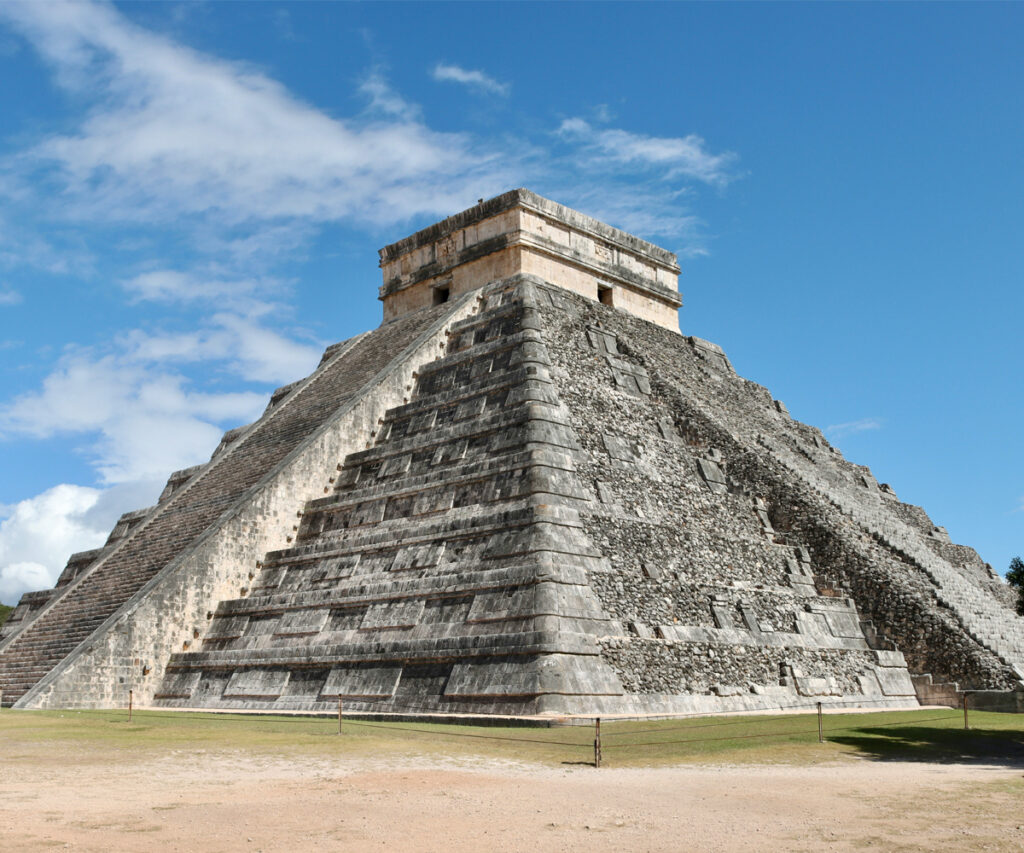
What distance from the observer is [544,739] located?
36.1 ft

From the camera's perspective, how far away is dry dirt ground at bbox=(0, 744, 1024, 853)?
21.7ft

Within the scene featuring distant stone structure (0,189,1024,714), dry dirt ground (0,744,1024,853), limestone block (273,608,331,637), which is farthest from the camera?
limestone block (273,608,331,637)

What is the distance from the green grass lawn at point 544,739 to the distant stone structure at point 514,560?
3.22 feet

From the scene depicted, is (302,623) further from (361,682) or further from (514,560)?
(514,560)

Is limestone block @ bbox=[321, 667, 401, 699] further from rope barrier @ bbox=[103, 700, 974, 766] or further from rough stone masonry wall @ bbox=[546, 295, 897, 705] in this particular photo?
rough stone masonry wall @ bbox=[546, 295, 897, 705]

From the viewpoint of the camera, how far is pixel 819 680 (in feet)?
51.4

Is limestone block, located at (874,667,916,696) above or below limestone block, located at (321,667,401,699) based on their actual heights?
above

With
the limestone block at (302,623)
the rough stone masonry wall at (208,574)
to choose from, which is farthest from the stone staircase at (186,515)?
the limestone block at (302,623)

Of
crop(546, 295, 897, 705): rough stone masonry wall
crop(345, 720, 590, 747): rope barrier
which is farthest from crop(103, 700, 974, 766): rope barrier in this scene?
crop(546, 295, 897, 705): rough stone masonry wall

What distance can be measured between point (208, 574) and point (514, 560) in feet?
18.7

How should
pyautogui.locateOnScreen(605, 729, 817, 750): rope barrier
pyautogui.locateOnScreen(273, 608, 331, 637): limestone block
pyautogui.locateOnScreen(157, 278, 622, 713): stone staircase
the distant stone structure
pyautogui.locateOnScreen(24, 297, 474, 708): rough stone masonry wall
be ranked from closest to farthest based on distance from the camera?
pyautogui.locateOnScreen(605, 729, 817, 750): rope barrier → pyautogui.locateOnScreen(157, 278, 622, 713): stone staircase → the distant stone structure → pyautogui.locateOnScreen(273, 608, 331, 637): limestone block → pyautogui.locateOnScreen(24, 297, 474, 708): rough stone masonry wall

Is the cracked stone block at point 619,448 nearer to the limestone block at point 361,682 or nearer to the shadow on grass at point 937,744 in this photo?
the limestone block at point 361,682

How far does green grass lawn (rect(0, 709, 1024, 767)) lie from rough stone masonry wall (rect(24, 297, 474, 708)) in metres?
2.00

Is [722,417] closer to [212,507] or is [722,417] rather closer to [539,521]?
[539,521]
